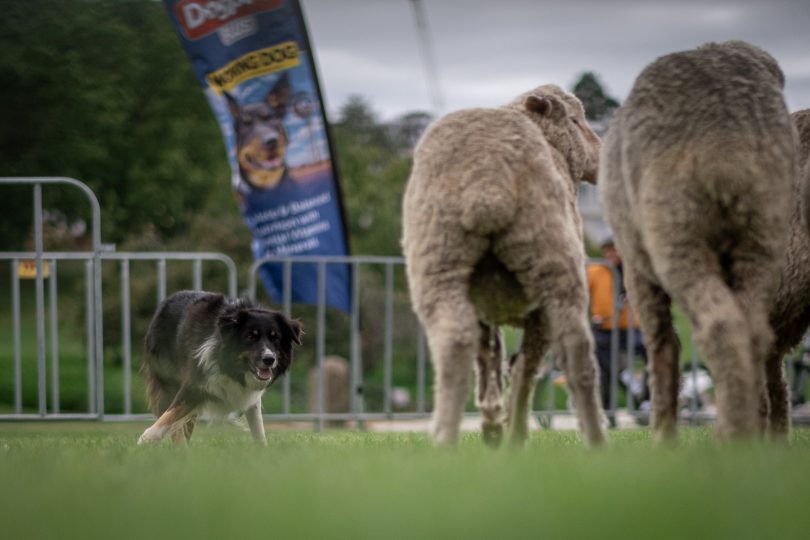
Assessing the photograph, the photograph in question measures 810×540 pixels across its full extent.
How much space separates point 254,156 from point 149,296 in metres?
9.09

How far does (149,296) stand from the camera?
20.0 metres

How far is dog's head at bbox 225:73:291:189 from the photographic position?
1157 cm

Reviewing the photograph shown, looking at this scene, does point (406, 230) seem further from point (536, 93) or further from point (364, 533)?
point (364, 533)

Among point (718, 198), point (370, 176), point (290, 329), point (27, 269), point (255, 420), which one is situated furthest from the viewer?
point (370, 176)

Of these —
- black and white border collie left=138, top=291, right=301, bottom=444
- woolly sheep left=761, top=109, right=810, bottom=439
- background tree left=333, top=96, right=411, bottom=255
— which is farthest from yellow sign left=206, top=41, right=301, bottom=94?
background tree left=333, top=96, right=411, bottom=255

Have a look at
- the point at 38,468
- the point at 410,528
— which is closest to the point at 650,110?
the point at 410,528

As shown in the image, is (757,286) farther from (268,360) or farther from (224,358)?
(224,358)

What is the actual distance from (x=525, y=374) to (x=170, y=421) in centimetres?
249

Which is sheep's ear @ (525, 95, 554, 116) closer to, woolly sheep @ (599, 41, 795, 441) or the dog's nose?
woolly sheep @ (599, 41, 795, 441)

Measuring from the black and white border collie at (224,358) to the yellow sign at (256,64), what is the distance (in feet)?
15.7

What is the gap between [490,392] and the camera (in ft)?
17.0

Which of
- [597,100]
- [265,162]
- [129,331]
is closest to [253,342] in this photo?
[597,100]

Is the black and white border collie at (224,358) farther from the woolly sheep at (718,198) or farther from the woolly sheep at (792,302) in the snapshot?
the woolly sheep at (792,302)

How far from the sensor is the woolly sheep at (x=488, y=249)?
4484mm
